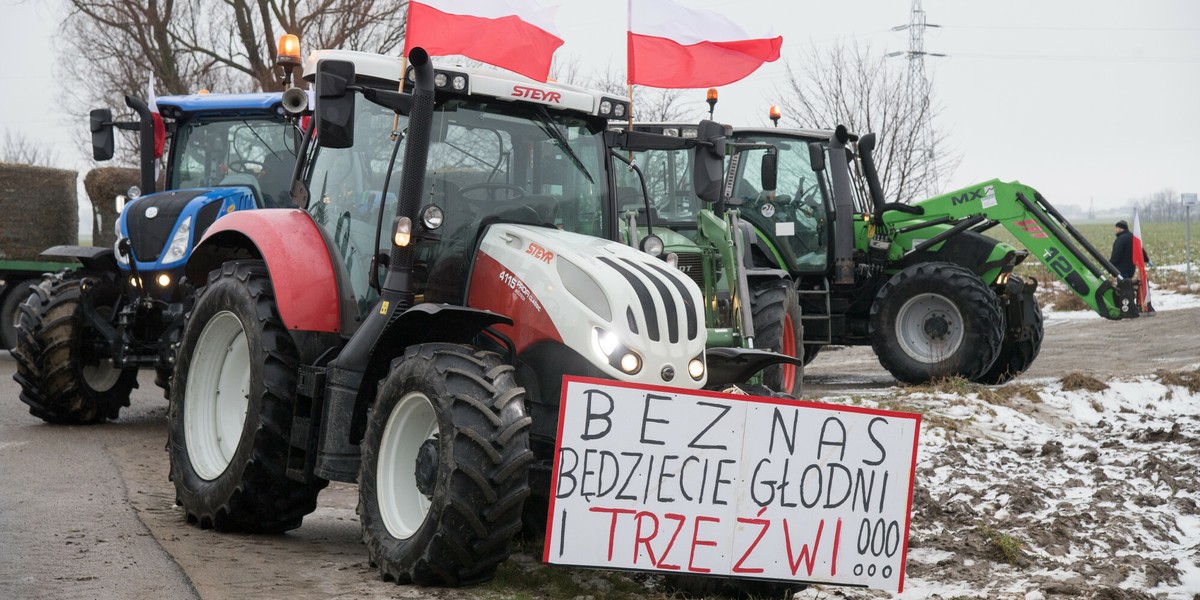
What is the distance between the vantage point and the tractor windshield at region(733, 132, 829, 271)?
44.0 feet

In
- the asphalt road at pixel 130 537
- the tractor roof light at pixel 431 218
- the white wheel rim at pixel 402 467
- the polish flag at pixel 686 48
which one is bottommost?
the asphalt road at pixel 130 537

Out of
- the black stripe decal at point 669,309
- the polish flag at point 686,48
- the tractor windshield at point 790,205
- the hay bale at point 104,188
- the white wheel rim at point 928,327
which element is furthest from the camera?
the hay bale at point 104,188

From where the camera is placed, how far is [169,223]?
10633mm

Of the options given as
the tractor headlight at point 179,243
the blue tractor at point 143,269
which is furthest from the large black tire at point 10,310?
the tractor headlight at point 179,243

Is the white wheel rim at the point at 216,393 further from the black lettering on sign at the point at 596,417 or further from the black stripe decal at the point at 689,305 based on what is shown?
the black lettering on sign at the point at 596,417

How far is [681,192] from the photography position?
38.4ft

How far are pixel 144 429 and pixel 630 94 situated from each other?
585 cm

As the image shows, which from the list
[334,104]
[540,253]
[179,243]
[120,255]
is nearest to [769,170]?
[179,243]

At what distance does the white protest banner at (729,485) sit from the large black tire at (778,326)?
4045 mm

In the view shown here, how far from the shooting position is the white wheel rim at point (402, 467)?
563 centimetres

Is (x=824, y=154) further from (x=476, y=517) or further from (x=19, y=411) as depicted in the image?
(x=476, y=517)

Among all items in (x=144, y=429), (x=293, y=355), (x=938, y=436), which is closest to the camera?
(x=293, y=355)

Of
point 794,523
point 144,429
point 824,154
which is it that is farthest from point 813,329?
point 794,523

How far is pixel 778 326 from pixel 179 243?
464cm
